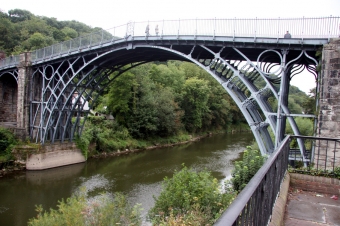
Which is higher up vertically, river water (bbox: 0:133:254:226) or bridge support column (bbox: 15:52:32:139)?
bridge support column (bbox: 15:52:32:139)

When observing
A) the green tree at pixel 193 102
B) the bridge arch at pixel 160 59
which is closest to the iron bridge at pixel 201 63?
the bridge arch at pixel 160 59

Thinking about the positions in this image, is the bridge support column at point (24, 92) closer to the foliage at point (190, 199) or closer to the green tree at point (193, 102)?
the foliage at point (190, 199)

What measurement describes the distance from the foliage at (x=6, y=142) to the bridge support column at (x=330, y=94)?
1937 centimetres

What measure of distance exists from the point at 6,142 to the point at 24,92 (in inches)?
164

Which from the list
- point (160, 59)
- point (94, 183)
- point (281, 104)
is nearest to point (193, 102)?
point (160, 59)

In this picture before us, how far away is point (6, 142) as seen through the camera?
→ 20516mm

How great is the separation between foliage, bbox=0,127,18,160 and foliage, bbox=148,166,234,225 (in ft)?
50.6

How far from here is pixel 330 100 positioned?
8734 mm

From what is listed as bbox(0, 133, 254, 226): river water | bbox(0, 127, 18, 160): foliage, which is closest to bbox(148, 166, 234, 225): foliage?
bbox(0, 133, 254, 226): river water

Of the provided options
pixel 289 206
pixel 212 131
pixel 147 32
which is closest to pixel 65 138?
pixel 147 32

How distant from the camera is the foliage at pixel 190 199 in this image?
759 centimetres

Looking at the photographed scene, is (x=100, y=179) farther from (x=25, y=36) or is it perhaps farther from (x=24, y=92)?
(x=25, y=36)

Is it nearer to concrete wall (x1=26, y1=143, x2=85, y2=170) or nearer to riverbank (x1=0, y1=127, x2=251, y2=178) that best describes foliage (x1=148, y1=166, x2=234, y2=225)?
concrete wall (x1=26, y1=143, x2=85, y2=170)

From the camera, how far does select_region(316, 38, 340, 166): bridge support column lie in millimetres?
8664
